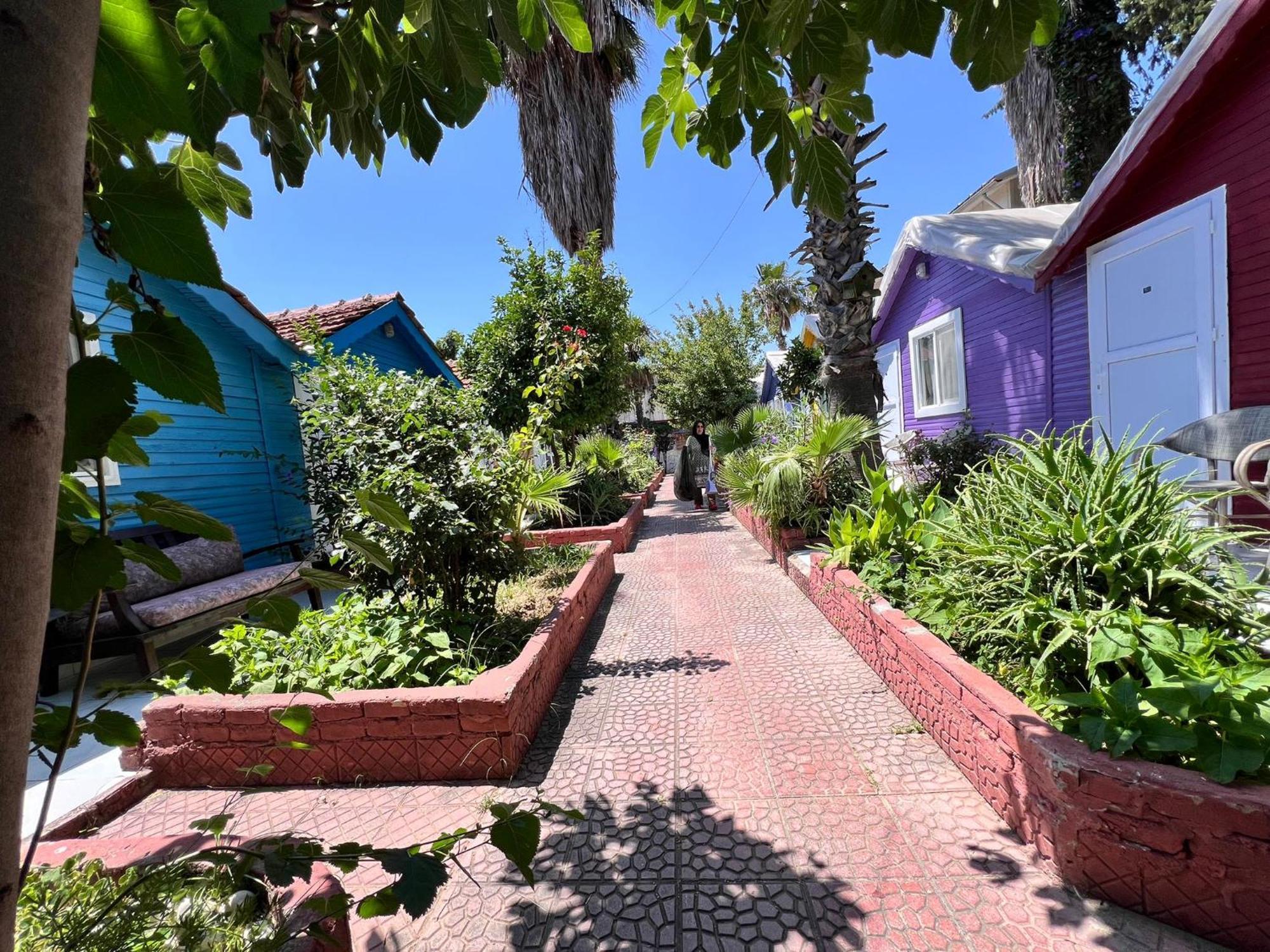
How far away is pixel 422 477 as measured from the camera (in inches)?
131

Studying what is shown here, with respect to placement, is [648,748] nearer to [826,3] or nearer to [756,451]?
[826,3]

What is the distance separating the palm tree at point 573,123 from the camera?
10516 millimetres

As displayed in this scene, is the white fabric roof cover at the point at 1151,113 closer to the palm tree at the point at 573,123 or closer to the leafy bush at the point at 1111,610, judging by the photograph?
the leafy bush at the point at 1111,610

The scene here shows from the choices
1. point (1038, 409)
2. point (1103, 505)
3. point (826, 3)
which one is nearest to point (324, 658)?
point (826, 3)

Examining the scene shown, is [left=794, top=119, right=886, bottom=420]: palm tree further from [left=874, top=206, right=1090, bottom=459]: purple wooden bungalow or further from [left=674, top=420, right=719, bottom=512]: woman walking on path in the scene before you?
[left=674, top=420, right=719, bottom=512]: woman walking on path

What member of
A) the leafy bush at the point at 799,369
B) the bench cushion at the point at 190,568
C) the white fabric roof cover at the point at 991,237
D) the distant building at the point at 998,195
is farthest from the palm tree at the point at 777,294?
the bench cushion at the point at 190,568

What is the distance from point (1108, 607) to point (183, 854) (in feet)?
→ 11.6

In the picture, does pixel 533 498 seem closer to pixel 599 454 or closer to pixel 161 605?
pixel 161 605

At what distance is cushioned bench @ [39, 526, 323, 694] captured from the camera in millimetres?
3744

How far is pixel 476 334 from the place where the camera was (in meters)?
9.09

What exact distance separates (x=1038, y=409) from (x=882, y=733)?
5457mm

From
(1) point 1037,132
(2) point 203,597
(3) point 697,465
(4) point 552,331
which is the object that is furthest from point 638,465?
(1) point 1037,132

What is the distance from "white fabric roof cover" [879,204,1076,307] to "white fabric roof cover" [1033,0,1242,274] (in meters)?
0.25

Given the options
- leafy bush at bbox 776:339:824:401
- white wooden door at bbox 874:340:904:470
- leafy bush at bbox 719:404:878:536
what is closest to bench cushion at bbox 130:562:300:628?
leafy bush at bbox 719:404:878:536
